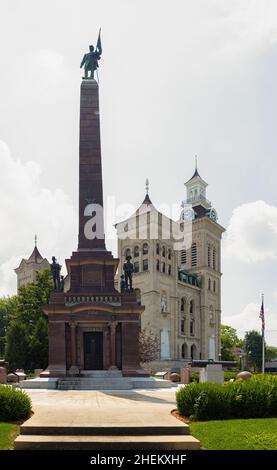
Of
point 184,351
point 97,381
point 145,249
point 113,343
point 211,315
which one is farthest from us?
point 211,315

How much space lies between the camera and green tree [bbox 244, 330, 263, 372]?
10669 centimetres

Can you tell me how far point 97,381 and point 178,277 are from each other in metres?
57.4

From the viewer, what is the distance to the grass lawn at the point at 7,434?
1019cm

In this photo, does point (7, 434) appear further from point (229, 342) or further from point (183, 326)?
point (229, 342)

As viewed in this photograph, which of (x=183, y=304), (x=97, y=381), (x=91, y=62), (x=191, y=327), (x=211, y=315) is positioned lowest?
(x=191, y=327)

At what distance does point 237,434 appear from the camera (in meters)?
11.2

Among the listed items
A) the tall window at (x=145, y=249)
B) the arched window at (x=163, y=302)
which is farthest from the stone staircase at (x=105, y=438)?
the tall window at (x=145, y=249)

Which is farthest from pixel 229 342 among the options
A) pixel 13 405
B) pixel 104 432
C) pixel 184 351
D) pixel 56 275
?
pixel 104 432

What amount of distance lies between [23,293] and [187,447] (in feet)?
158

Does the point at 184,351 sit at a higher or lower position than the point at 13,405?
lower

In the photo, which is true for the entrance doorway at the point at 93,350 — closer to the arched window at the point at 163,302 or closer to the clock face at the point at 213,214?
the arched window at the point at 163,302

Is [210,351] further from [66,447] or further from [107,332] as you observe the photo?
[66,447]

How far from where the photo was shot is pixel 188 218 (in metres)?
97.8

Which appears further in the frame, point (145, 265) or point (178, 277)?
point (178, 277)
